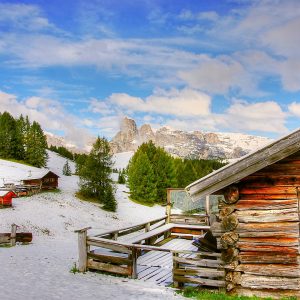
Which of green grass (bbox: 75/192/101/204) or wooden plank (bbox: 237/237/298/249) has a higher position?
wooden plank (bbox: 237/237/298/249)

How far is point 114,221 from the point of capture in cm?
4419

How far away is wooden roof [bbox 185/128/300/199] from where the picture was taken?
9664 mm

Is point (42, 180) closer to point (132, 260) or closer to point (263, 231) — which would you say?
point (132, 260)

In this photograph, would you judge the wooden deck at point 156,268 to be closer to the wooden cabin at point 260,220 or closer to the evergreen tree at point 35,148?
the wooden cabin at point 260,220

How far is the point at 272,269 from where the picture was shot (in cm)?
1011

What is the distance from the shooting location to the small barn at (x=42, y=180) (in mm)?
54875

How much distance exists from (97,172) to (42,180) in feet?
28.2

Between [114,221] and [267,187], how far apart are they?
35.4m

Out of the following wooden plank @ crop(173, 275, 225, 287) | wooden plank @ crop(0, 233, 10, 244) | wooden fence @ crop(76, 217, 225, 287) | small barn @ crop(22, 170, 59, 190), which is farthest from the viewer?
small barn @ crop(22, 170, 59, 190)

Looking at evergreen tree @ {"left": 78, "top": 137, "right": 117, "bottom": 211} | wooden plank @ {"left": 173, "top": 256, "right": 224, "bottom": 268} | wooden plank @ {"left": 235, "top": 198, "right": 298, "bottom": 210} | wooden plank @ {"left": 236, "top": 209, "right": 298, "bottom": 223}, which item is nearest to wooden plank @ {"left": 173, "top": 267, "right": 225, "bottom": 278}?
wooden plank @ {"left": 173, "top": 256, "right": 224, "bottom": 268}

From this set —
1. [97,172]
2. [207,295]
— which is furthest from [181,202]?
[97,172]

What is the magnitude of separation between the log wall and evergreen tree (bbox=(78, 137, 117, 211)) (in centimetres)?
4467

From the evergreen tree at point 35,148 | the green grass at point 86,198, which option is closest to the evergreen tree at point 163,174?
the green grass at point 86,198

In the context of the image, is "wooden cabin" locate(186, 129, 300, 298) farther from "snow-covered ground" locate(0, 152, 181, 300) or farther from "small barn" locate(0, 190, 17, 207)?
"small barn" locate(0, 190, 17, 207)
